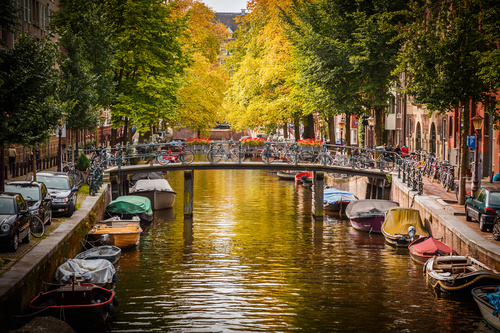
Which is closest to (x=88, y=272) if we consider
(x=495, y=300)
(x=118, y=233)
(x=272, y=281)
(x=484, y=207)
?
(x=272, y=281)

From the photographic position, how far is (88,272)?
2050cm

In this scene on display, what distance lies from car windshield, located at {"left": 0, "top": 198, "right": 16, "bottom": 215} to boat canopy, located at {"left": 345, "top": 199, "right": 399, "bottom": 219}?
18503mm

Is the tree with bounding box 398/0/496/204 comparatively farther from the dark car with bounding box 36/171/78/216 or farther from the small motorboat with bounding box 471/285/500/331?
the dark car with bounding box 36/171/78/216

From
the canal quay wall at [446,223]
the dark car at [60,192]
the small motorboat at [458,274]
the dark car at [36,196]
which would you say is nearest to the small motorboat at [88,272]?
the dark car at [36,196]

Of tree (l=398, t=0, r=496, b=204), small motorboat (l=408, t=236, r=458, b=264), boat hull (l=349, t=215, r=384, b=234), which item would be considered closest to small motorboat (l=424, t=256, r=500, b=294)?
small motorboat (l=408, t=236, r=458, b=264)

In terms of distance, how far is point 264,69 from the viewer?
5341 cm

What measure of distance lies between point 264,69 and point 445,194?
2437 cm

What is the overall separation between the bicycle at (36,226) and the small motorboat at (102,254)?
154 centimetres

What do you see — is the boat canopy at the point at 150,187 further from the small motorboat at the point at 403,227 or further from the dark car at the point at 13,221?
the dark car at the point at 13,221

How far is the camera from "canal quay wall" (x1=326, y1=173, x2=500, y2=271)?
68.7 ft

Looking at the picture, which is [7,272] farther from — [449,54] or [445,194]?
[445,194]

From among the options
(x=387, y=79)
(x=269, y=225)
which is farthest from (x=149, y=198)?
(x=387, y=79)

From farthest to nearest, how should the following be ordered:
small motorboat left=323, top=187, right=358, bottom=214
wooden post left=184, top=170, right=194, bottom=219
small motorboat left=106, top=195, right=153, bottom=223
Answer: small motorboat left=323, top=187, right=358, bottom=214, wooden post left=184, top=170, right=194, bottom=219, small motorboat left=106, top=195, right=153, bottom=223

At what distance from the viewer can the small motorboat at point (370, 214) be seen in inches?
1339
